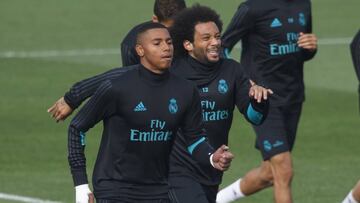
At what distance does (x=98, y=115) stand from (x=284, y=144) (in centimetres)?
411

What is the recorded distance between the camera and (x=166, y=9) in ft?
48.2

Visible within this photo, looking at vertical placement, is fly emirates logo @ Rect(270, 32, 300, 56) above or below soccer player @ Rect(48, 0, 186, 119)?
below

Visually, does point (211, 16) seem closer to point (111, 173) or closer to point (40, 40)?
point (111, 173)

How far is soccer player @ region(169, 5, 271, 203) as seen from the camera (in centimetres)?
1373

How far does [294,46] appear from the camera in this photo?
16.5 m

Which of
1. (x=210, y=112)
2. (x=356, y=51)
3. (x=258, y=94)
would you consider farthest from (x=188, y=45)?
(x=356, y=51)

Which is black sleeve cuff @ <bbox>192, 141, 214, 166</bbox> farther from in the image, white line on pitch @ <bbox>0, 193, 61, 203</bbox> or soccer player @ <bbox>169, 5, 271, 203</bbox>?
white line on pitch @ <bbox>0, 193, 61, 203</bbox>

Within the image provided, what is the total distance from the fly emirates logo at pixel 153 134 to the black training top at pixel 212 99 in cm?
134

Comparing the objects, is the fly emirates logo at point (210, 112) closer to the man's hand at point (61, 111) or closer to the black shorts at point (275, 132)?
the man's hand at point (61, 111)

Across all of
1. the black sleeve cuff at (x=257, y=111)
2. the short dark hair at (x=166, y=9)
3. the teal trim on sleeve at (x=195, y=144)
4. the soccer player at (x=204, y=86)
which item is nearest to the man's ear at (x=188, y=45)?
the soccer player at (x=204, y=86)

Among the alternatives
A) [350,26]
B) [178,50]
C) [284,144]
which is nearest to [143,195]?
[178,50]

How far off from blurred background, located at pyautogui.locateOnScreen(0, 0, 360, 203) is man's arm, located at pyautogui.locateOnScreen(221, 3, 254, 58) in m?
2.39

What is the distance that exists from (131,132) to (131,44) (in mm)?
1869

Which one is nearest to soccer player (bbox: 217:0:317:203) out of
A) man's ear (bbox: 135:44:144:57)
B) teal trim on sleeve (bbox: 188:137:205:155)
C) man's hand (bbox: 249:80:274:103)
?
man's hand (bbox: 249:80:274:103)
